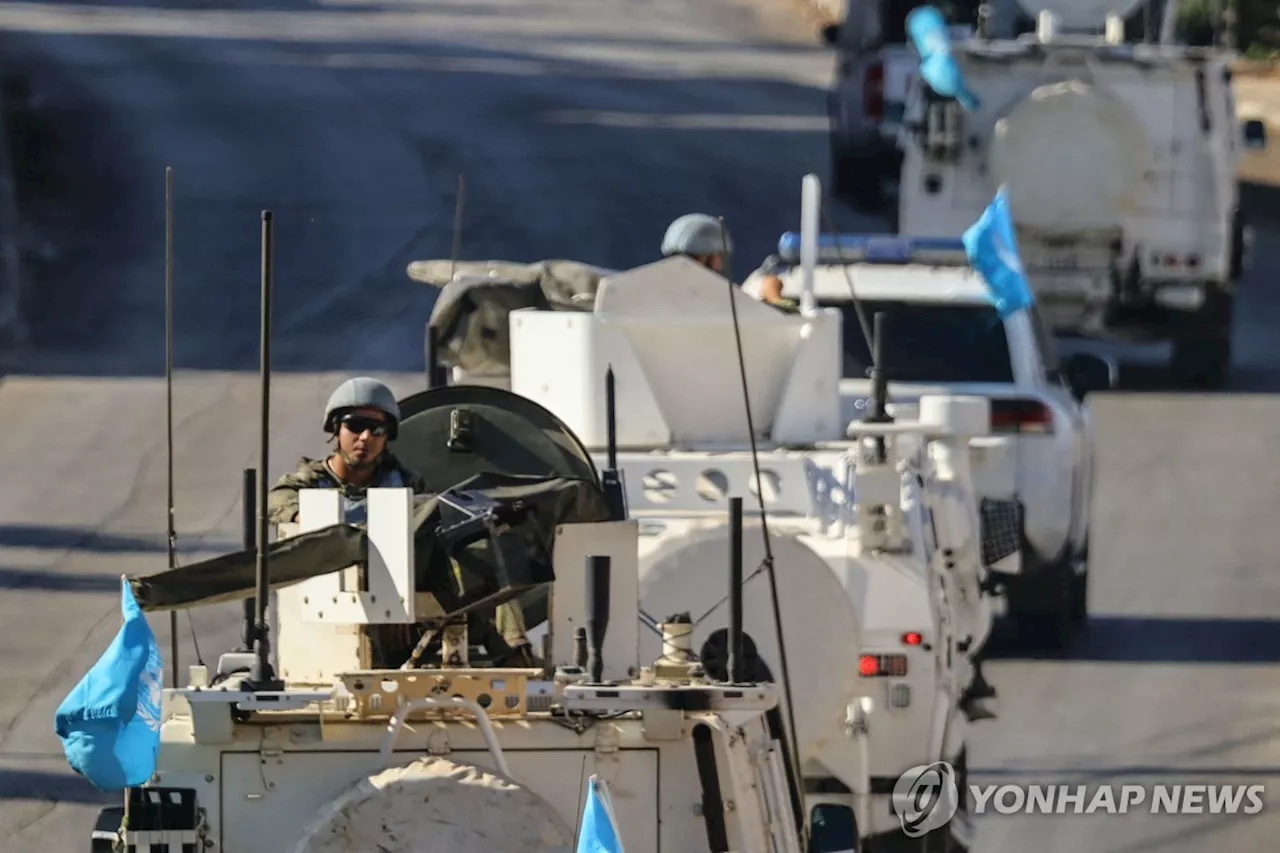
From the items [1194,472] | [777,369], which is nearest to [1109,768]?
[777,369]

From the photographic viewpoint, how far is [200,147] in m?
32.5

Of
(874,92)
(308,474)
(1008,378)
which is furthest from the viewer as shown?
(874,92)

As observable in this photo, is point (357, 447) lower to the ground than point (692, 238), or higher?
lower

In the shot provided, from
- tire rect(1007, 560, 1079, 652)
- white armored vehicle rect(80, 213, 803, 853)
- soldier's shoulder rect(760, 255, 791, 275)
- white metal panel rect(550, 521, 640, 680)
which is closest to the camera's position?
white armored vehicle rect(80, 213, 803, 853)

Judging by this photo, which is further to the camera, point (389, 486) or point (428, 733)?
point (389, 486)

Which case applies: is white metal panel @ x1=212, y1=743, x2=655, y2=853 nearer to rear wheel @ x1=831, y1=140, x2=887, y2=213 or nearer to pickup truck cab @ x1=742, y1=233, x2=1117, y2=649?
pickup truck cab @ x1=742, y1=233, x2=1117, y2=649

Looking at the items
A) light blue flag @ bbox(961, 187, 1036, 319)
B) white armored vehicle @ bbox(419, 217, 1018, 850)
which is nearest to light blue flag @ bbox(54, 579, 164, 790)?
white armored vehicle @ bbox(419, 217, 1018, 850)

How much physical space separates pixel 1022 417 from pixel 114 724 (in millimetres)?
8779

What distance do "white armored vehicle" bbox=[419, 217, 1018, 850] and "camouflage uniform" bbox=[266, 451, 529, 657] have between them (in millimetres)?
769

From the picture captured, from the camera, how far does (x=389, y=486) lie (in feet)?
26.6

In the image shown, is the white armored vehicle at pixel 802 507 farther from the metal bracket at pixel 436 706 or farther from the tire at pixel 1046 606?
the tire at pixel 1046 606

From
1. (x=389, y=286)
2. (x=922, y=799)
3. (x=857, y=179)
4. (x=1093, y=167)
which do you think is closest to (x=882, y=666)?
(x=922, y=799)

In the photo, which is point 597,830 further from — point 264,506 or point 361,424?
point 361,424

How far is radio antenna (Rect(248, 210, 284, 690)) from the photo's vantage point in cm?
636
